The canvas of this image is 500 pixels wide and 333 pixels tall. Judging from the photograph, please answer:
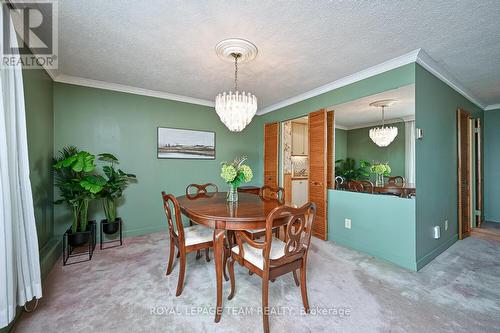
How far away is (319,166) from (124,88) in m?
3.38

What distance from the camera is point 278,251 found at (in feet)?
5.59

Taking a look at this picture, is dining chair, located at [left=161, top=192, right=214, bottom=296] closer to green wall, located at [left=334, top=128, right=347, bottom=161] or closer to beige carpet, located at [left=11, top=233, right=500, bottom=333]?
beige carpet, located at [left=11, top=233, right=500, bottom=333]

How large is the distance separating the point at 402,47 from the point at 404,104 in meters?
0.66

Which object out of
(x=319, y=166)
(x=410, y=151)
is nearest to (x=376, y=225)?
(x=410, y=151)

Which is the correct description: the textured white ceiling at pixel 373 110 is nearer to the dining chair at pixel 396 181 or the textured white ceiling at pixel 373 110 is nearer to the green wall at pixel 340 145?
the green wall at pixel 340 145

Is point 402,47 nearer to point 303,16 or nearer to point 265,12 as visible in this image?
point 303,16

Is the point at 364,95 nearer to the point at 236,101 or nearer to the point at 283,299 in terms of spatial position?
the point at 236,101

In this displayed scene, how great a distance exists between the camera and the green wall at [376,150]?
2.65 metres

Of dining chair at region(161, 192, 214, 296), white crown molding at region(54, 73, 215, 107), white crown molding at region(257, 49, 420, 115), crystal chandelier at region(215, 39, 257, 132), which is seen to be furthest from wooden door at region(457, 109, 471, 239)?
white crown molding at region(54, 73, 215, 107)

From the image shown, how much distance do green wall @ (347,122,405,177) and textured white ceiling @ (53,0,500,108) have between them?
0.90 metres

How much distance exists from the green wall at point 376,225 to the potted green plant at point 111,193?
321 centimetres

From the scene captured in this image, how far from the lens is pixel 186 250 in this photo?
1933 mm

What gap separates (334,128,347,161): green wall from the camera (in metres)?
3.22

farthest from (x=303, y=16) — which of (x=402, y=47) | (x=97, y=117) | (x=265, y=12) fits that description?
(x=97, y=117)
